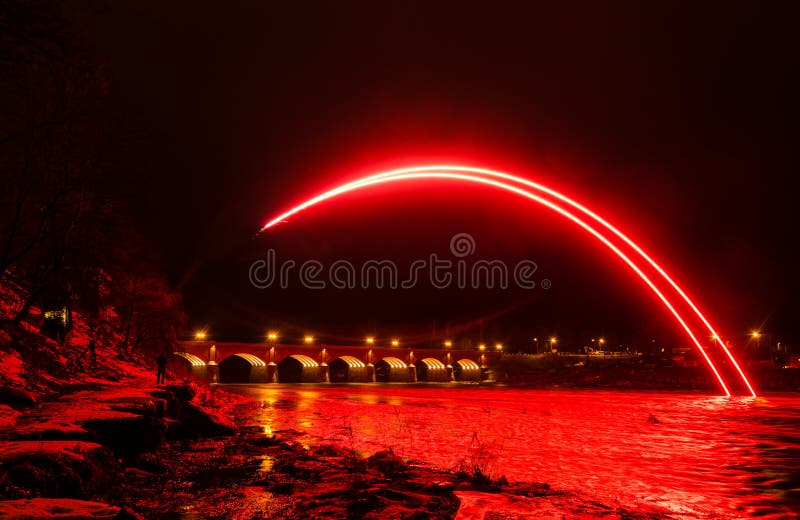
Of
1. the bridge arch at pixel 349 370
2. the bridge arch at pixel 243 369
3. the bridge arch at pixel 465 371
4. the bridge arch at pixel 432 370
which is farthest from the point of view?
the bridge arch at pixel 465 371

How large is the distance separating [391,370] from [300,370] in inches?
836

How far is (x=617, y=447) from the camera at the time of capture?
23.2 m

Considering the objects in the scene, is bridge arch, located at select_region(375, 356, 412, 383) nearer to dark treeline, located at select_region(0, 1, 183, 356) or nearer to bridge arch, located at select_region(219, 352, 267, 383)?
bridge arch, located at select_region(219, 352, 267, 383)

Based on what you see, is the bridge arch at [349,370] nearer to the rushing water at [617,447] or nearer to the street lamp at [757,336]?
the street lamp at [757,336]

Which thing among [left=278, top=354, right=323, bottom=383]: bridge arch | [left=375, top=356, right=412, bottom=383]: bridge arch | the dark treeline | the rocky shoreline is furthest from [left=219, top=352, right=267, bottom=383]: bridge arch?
the rocky shoreline

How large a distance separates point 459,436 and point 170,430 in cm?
1213

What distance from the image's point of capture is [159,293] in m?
42.5

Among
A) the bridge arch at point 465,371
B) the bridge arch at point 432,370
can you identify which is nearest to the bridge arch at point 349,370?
the bridge arch at point 432,370

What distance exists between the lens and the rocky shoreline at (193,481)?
26.5ft

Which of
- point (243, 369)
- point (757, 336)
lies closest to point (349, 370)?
point (243, 369)

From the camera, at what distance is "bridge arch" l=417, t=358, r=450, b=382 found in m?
132

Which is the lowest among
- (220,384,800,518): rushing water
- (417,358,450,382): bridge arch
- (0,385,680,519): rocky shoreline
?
(220,384,800,518): rushing water

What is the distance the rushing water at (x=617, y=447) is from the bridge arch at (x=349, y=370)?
257 ft

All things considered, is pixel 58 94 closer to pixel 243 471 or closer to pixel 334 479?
pixel 243 471
